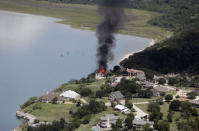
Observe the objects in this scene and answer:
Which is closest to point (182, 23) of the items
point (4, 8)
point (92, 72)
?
point (4, 8)

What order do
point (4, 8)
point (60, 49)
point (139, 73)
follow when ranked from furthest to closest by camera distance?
point (4, 8) < point (60, 49) < point (139, 73)

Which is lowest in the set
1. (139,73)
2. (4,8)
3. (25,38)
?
(139,73)

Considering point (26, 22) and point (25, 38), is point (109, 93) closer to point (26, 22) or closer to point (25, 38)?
point (25, 38)

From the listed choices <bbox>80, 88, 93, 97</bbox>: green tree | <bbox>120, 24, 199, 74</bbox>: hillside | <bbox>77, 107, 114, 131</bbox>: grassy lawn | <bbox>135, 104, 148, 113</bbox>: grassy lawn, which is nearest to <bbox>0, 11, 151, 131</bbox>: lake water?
<bbox>120, 24, 199, 74</bbox>: hillside

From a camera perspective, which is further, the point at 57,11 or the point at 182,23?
the point at 57,11

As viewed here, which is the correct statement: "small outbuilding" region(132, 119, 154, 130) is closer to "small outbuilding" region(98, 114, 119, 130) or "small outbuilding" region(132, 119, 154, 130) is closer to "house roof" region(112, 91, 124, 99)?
"small outbuilding" region(98, 114, 119, 130)

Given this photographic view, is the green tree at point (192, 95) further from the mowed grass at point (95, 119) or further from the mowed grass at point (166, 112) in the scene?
the mowed grass at point (95, 119)
